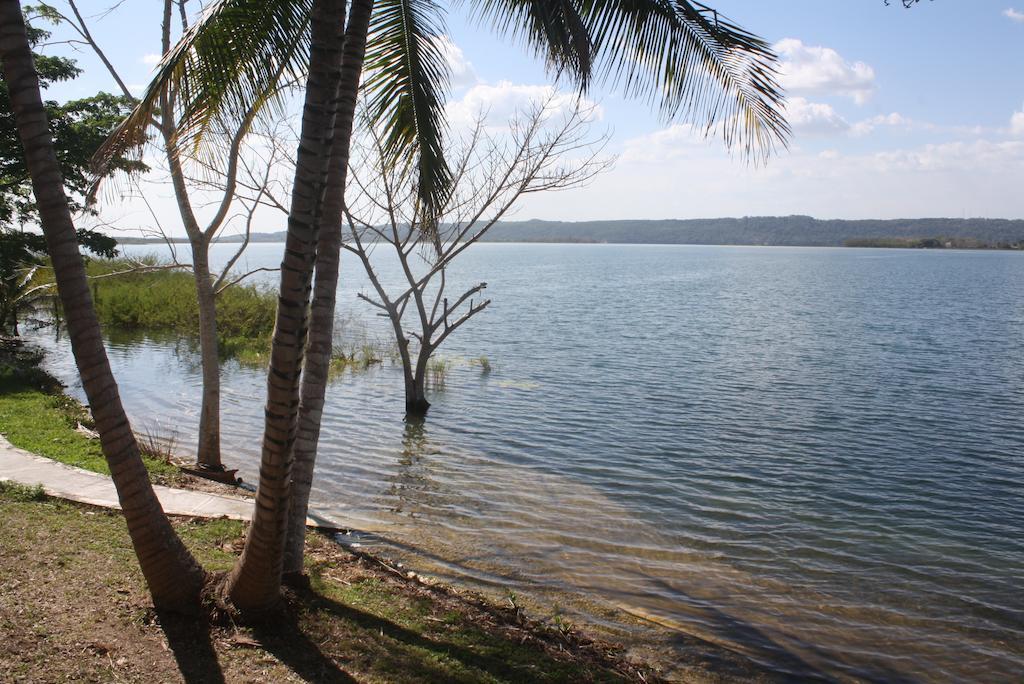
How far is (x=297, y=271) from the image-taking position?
16.1ft

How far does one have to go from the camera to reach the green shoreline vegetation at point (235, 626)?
5.01m

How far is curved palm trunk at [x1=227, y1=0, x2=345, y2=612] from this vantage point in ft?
16.1

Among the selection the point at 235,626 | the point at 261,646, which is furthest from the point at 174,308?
the point at 261,646

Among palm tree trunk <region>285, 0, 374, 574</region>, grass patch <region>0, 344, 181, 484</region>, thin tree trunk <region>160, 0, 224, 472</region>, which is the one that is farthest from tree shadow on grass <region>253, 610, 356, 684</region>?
thin tree trunk <region>160, 0, 224, 472</region>

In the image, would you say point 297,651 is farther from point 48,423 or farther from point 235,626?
point 48,423

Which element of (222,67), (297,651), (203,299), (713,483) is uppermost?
(222,67)

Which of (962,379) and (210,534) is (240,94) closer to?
(210,534)

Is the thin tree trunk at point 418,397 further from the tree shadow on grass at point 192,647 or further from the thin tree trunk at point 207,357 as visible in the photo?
the tree shadow on grass at point 192,647

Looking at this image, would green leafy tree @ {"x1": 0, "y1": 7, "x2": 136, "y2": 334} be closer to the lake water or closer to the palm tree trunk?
the lake water

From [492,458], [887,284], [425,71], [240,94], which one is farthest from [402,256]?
[887,284]

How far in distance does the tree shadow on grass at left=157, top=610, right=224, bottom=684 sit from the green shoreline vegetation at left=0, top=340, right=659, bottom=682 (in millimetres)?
12

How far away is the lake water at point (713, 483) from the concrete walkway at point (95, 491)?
6.65 ft

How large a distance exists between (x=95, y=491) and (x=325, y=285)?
4320mm

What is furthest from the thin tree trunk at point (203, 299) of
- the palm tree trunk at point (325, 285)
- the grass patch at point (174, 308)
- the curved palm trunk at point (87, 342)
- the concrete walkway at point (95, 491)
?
the grass patch at point (174, 308)
